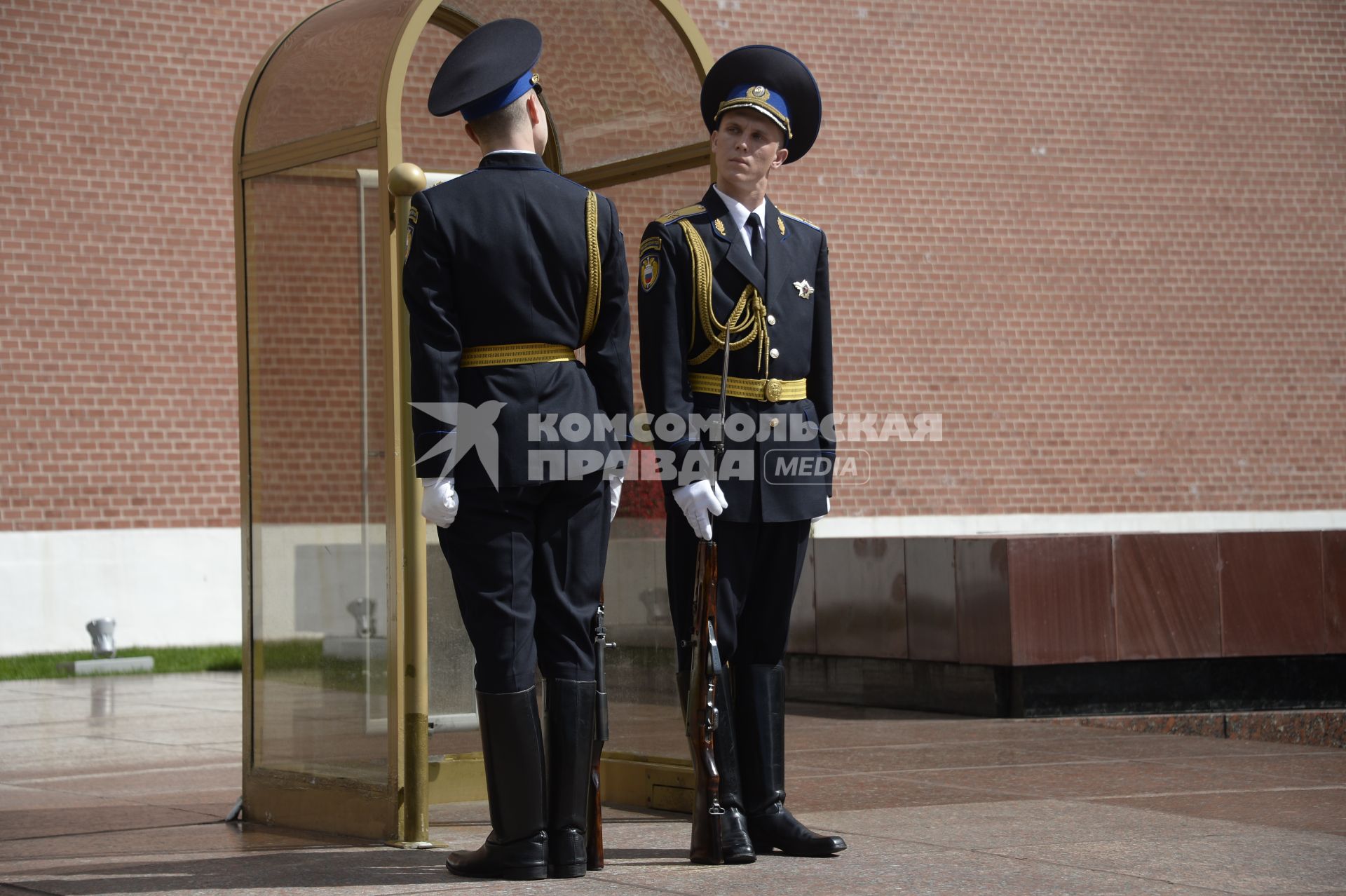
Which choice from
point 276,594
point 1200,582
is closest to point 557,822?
point 276,594

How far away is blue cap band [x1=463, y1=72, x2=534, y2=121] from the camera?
12.9 ft

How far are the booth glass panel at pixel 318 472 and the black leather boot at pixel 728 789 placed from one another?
Answer: 88cm

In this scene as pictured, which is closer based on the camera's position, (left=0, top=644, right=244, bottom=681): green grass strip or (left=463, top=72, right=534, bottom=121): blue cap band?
(left=463, top=72, right=534, bottom=121): blue cap band

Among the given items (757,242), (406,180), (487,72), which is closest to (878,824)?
(757,242)

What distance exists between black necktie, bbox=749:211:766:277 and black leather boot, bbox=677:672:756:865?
99 centimetres

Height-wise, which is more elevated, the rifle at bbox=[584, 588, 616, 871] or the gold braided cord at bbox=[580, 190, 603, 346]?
the gold braided cord at bbox=[580, 190, 603, 346]

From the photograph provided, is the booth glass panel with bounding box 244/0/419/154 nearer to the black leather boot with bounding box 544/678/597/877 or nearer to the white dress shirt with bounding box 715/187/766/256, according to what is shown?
the white dress shirt with bounding box 715/187/766/256

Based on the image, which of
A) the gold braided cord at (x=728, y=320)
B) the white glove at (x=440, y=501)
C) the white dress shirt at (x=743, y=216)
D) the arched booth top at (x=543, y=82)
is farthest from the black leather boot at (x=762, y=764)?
the arched booth top at (x=543, y=82)

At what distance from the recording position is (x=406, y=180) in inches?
A: 167

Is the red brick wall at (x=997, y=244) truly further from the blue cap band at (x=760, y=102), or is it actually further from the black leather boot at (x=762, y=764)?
the black leather boot at (x=762, y=764)

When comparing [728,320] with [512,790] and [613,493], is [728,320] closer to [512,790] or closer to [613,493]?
[613,493]

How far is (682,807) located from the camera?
16.1 feet

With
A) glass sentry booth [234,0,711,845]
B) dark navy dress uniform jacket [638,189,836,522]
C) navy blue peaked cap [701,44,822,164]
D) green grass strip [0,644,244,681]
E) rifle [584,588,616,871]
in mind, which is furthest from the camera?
green grass strip [0,644,244,681]

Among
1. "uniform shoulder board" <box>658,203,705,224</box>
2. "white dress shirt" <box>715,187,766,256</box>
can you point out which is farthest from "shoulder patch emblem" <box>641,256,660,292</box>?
"white dress shirt" <box>715,187,766,256</box>
